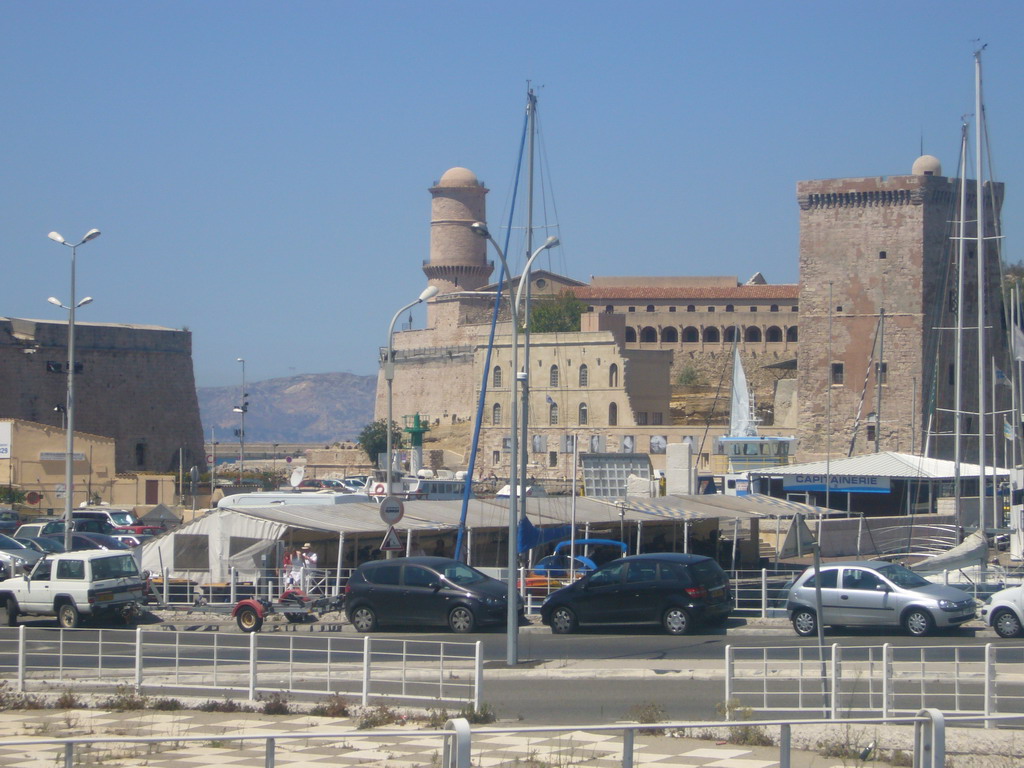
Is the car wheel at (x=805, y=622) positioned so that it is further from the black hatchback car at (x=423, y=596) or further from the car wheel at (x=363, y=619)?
the car wheel at (x=363, y=619)

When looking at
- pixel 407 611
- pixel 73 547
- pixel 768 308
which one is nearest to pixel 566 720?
pixel 407 611

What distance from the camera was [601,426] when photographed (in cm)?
6975

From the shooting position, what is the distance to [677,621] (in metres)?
19.0

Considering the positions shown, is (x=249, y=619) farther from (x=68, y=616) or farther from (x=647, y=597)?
(x=647, y=597)

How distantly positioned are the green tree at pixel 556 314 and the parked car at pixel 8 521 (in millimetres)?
49250

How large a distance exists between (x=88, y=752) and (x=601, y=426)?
61.5 metres

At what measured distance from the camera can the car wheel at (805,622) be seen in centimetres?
1864

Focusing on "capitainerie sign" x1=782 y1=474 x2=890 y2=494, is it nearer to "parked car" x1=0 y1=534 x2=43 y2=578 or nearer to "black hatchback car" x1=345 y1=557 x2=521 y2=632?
"black hatchback car" x1=345 y1=557 x2=521 y2=632

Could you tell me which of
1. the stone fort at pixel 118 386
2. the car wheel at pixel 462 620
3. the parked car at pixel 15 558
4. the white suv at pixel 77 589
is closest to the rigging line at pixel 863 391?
the stone fort at pixel 118 386

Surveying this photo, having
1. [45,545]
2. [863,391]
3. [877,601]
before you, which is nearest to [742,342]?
[863,391]

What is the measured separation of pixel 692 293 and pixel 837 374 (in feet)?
129

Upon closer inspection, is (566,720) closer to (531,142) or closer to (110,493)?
(531,142)

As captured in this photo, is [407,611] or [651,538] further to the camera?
[651,538]

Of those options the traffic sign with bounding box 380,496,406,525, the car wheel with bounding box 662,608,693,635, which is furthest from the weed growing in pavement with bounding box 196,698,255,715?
the traffic sign with bounding box 380,496,406,525
